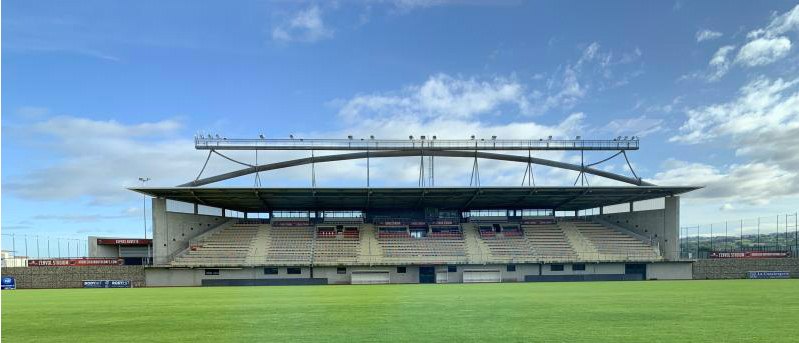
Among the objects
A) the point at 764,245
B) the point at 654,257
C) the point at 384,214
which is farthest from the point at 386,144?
the point at 764,245

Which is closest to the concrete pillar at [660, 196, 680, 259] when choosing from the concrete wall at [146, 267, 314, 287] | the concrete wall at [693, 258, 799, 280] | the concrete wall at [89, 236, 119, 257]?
the concrete wall at [693, 258, 799, 280]

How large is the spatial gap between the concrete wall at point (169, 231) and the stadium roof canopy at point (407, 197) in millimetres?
1413

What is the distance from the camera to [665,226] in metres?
47.9

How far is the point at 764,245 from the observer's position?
56.4m

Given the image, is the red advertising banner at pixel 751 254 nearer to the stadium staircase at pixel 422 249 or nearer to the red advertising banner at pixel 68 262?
the stadium staircase at pixel 422 249

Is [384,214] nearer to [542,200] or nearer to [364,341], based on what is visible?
[542,200]

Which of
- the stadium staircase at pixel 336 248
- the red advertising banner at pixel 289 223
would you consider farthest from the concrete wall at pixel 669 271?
the red advertising banner at pixel 289 223

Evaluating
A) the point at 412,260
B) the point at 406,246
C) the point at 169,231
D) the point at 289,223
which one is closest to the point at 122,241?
the point at 169,231

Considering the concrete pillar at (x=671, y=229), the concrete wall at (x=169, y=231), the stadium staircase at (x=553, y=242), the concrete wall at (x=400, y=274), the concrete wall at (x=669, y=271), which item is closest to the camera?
the concrete wall at (x=400, y=274)

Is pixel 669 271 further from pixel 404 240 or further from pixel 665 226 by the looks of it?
pixel 404 240

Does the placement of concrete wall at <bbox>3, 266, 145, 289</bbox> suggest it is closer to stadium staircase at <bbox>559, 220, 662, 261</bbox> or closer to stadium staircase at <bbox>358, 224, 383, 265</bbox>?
stadium staircase at <bbox>358, 224, 383, 265</bbox>

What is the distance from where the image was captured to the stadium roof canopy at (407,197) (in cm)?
4444

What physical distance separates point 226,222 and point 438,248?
21.3 metres

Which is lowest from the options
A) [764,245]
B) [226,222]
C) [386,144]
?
[764,245]
